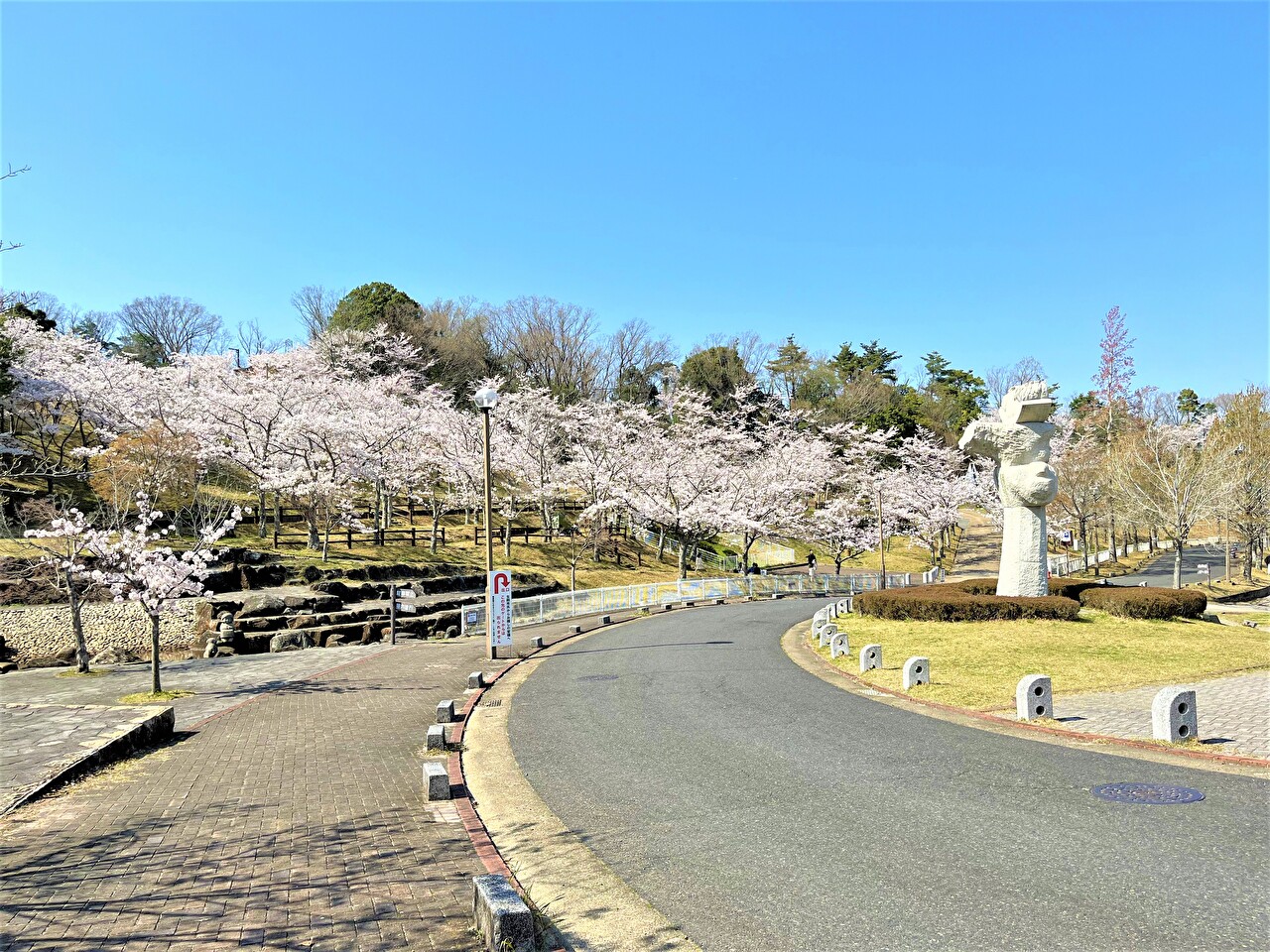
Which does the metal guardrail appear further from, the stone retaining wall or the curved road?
the stone retaining wall

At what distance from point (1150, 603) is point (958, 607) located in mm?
5011

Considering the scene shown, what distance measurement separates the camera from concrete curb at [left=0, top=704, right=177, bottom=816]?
337 inches

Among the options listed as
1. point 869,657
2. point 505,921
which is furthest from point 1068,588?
point 505,921

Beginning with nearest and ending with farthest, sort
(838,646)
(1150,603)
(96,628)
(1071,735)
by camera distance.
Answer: (1071,735) < (838,646) < (1150,603) < (96,628)

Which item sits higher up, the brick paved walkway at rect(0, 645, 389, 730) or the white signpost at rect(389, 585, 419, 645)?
the white signpost at rect(389, 585, 419, 645)

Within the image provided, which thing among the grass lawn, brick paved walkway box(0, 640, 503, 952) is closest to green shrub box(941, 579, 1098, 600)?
the grass lawn

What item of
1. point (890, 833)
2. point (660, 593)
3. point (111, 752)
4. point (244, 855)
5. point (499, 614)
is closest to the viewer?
point (244, 855)

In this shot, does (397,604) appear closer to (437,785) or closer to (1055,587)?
(437,785)

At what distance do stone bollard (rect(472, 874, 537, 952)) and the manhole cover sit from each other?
20.2ft

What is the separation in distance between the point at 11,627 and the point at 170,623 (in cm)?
394

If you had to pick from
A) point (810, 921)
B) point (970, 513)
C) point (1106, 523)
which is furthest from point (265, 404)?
point (970, 513)

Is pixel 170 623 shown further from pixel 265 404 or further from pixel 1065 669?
pixel 1065 669

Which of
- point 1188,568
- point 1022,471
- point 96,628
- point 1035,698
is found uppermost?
point 1022,471

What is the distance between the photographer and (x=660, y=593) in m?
34.6
